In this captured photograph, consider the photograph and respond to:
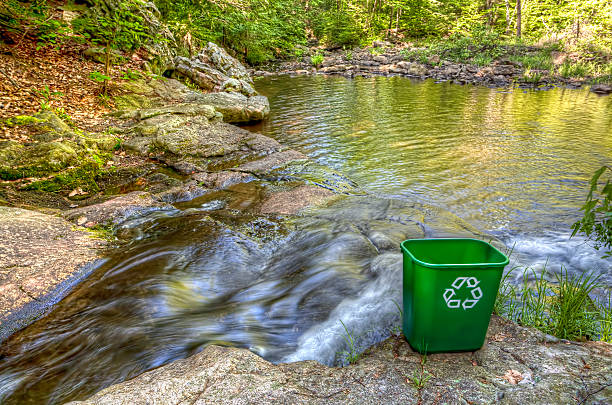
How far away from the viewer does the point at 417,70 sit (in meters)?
22.9

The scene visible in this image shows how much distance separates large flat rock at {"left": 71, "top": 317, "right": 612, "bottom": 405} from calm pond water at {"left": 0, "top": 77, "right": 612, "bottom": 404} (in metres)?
0.33

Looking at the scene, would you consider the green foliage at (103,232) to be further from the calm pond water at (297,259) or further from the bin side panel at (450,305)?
the bin side panel at (450,305)

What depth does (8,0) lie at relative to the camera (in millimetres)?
7363

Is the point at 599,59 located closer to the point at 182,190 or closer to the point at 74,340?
the point at 182,190

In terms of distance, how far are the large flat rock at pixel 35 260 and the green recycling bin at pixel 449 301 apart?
3.13m

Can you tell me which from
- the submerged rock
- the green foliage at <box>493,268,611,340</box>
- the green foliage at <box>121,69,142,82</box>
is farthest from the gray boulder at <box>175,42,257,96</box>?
the submerged rock

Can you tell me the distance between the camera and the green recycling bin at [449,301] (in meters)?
2.09

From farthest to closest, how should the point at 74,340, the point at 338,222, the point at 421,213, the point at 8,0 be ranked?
the point at 8,0 → the point at 421,213 → the point at 338,222 → the point at 74,340

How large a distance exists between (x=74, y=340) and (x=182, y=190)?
11.0 feet

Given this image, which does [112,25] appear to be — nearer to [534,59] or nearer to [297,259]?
[297,259]

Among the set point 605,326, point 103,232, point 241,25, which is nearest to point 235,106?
point 103,232

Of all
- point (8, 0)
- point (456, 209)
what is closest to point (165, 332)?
point (456, 209)

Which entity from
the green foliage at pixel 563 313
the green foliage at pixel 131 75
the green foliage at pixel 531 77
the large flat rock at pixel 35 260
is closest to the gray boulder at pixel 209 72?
the green foliage at pixel 131 75

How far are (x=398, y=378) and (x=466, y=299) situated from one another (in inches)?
25.3
